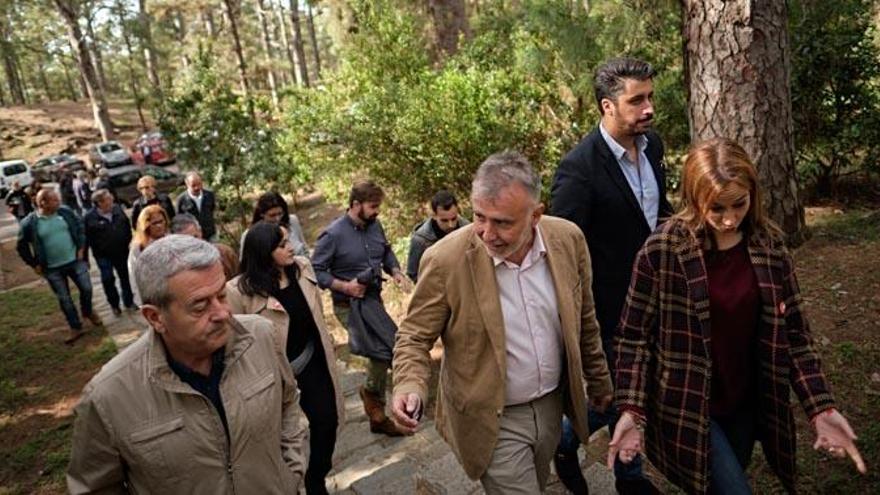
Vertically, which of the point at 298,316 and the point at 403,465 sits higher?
the point at 298,316

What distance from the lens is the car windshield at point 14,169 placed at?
26.8 metres

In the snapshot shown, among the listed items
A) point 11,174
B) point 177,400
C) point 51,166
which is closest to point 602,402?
point 177,400

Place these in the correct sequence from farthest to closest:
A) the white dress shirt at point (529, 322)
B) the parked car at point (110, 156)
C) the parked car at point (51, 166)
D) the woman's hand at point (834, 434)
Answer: the parked car at point (51, 166), the parked car at point (110, 156), the white dress shirt at point (529, 322), the woman's hand at point (834, 434)

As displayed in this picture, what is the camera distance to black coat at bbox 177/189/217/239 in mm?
7977

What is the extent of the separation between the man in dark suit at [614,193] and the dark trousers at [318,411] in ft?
4.33

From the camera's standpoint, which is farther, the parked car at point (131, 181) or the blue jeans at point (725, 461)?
the parked car at point (131, 181)

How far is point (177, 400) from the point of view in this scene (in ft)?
6.48

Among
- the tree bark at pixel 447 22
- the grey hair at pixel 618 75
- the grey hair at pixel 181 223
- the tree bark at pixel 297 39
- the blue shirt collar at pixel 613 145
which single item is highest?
the tree bark at pixel 297 39

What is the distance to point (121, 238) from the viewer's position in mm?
8250

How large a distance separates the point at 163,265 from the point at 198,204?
6623mm

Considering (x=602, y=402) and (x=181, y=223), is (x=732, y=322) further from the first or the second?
(x=181, y=223)

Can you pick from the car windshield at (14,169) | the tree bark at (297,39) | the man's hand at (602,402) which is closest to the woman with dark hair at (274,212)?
the man's hand at (602,402)

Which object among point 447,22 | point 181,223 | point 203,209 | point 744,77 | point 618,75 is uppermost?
point 447,22

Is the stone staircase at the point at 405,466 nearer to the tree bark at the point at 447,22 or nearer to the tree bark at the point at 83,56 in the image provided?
the tree bark at the point at 447,22
